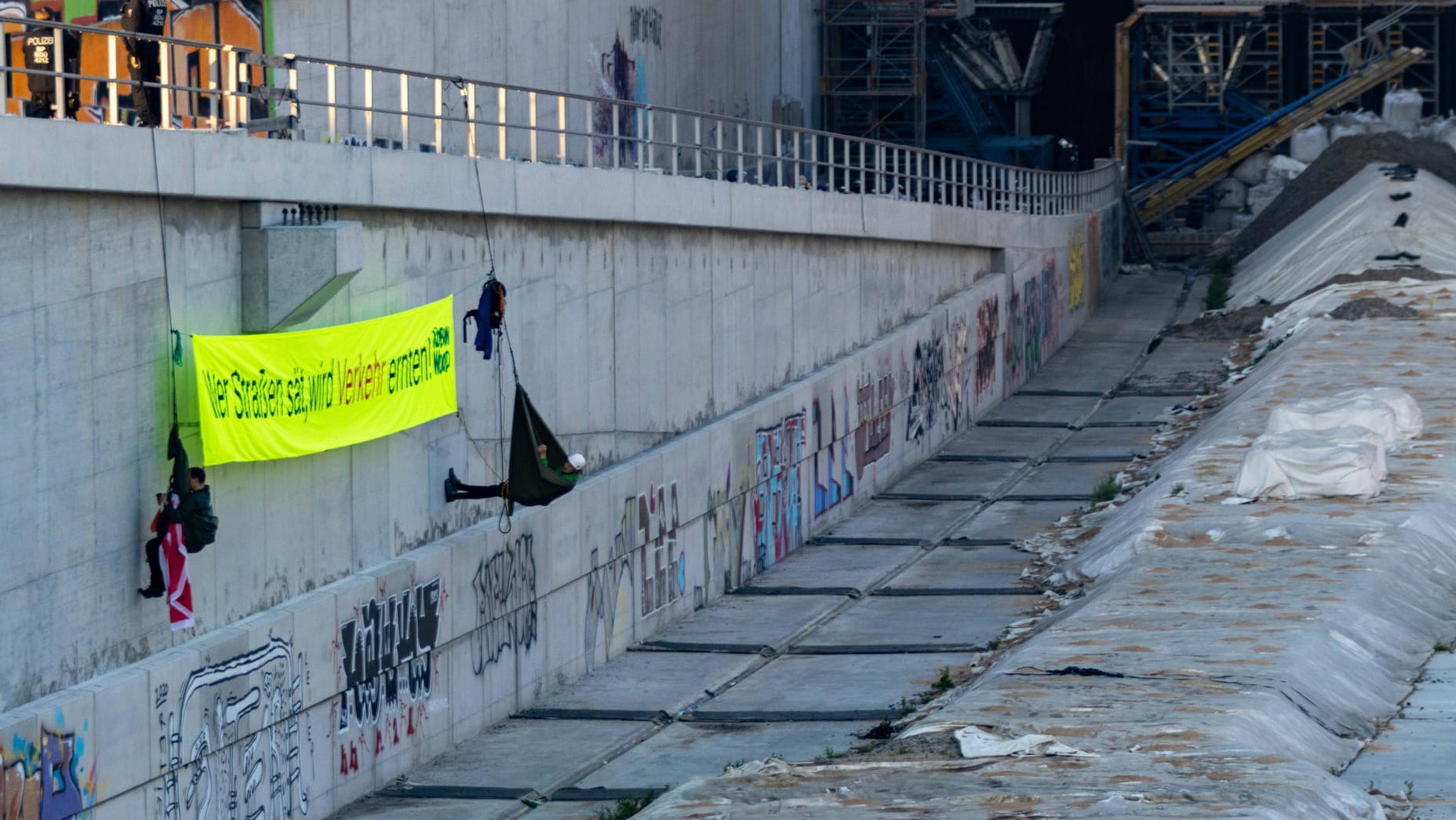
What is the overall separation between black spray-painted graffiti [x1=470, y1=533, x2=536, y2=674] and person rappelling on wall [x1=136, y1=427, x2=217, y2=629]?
6147 mm

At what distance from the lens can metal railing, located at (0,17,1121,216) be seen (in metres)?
20.9

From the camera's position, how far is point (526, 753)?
24516mm

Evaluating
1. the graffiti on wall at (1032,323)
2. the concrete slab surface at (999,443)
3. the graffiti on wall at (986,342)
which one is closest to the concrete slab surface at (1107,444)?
the concrete slab surface at (999,443)

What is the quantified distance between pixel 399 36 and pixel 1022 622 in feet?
46.3

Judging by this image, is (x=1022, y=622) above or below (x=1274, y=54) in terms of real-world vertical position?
below

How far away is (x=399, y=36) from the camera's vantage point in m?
35.2

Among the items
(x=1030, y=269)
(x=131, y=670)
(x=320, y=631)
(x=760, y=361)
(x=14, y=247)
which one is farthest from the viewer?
(x=1030, y=269)

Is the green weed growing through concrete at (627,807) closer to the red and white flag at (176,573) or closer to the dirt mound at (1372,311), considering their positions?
the red and white flag at (176,573)

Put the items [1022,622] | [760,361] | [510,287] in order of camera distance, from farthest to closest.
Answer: [760,361], [1022,622], [510,287]

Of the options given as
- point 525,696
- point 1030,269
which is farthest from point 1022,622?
point 1030,269

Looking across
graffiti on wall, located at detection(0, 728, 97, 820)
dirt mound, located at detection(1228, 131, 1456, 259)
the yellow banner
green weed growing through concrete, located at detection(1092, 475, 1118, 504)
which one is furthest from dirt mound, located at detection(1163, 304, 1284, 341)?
graffiti on wall, located at detection(0, 728, 97, 820)

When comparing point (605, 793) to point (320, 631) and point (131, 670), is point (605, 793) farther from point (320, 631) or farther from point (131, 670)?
point (131, 670)

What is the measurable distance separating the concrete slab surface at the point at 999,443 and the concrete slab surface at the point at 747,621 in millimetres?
10629

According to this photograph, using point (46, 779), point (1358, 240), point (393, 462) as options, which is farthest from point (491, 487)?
point (1358, 240)
